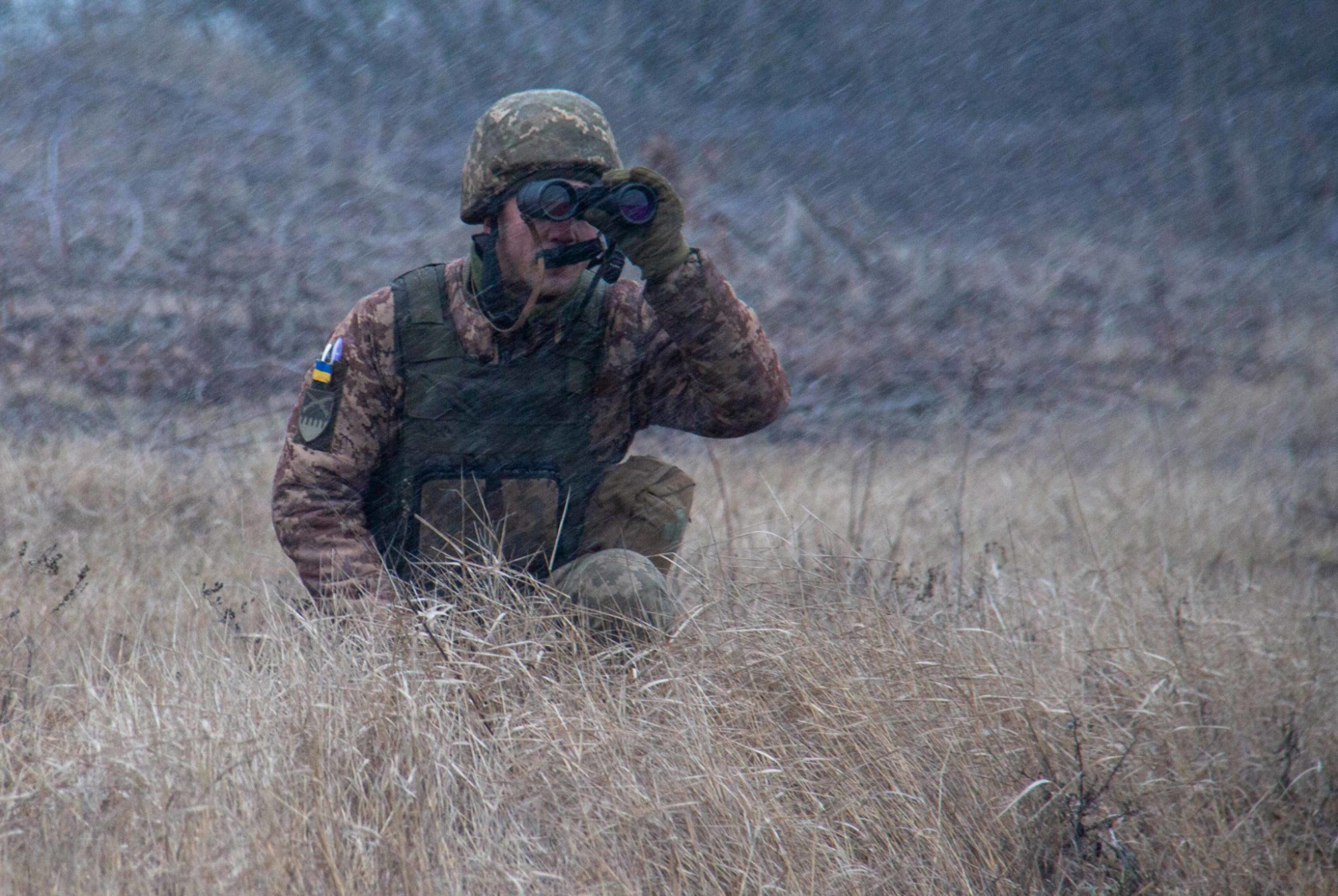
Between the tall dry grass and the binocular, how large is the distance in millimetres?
869

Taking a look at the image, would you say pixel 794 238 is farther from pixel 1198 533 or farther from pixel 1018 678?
pixel 1018 678

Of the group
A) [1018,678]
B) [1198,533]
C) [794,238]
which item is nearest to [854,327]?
[794,238]

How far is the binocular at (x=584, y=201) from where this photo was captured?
8.52 feet

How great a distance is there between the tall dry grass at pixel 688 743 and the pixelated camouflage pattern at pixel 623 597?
3.3 inches

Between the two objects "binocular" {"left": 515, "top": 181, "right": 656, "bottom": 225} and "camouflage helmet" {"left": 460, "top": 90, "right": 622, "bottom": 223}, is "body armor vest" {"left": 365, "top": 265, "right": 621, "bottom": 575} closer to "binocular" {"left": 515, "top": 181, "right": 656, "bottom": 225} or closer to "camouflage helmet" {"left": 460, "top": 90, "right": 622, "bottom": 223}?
"camouflage helmet" {"left": 460, "top": 90, "right": 622, "bottom": 223}

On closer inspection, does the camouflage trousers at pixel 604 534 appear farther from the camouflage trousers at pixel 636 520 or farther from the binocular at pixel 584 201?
the binocular at pixel 584 201

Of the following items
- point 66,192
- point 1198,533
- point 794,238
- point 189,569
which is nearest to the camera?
point 189,569

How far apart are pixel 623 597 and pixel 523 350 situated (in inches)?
30.9

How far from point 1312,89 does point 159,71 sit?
11.8 metres

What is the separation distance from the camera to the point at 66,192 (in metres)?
8.88

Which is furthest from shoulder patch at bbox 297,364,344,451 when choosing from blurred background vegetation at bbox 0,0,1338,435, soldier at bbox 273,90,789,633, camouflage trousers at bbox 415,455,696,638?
blurred background vegetation at bbox 0,0,1338,435

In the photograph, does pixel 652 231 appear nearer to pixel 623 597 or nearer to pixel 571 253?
pixel 571 253

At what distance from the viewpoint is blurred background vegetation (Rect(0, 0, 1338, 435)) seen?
821 cm

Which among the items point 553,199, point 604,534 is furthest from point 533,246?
point 604,534
